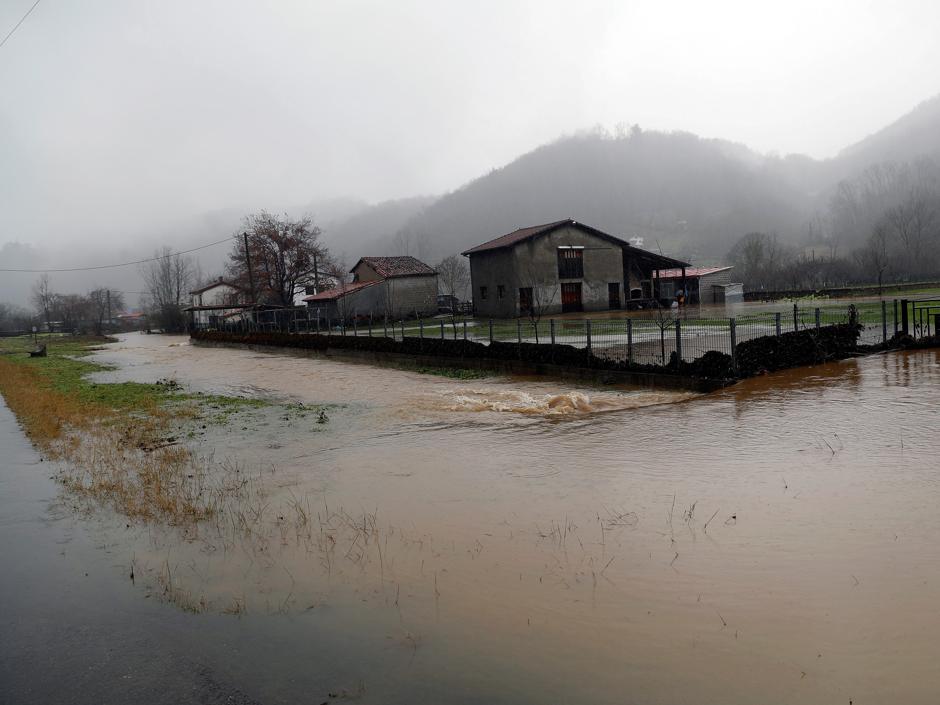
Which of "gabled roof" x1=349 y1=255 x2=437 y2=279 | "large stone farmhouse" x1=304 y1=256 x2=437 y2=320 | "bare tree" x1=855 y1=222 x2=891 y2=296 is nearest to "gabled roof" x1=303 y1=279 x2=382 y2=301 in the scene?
"large stone farmhouse" x1=304 y1=256 x2=437 y2=320

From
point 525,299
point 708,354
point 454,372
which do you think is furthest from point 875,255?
point 708,354

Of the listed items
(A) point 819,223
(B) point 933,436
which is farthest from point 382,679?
(A) point 819,223

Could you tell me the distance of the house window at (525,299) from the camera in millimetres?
48094

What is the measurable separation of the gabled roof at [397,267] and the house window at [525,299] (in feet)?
39.6

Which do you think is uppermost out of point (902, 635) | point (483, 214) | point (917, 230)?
point (483, 214)

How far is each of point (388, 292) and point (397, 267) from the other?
3209 millimetres

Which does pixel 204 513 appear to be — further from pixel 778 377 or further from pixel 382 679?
pixel 778 377

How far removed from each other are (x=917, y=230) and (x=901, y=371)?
10136 cm

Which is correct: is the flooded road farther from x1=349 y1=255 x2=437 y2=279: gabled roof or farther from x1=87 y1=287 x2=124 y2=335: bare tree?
x1=87 y1=287 x2=124 y2=335: bare tree

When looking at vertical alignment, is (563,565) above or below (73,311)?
below

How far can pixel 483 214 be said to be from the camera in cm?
17725

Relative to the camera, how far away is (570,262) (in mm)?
50000

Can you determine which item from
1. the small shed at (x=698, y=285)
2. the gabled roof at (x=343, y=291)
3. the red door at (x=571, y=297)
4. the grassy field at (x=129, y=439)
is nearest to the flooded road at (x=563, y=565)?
the grassy field at (x=129, y=439)

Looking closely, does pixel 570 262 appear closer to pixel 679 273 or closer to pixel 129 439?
pixel 679 273
